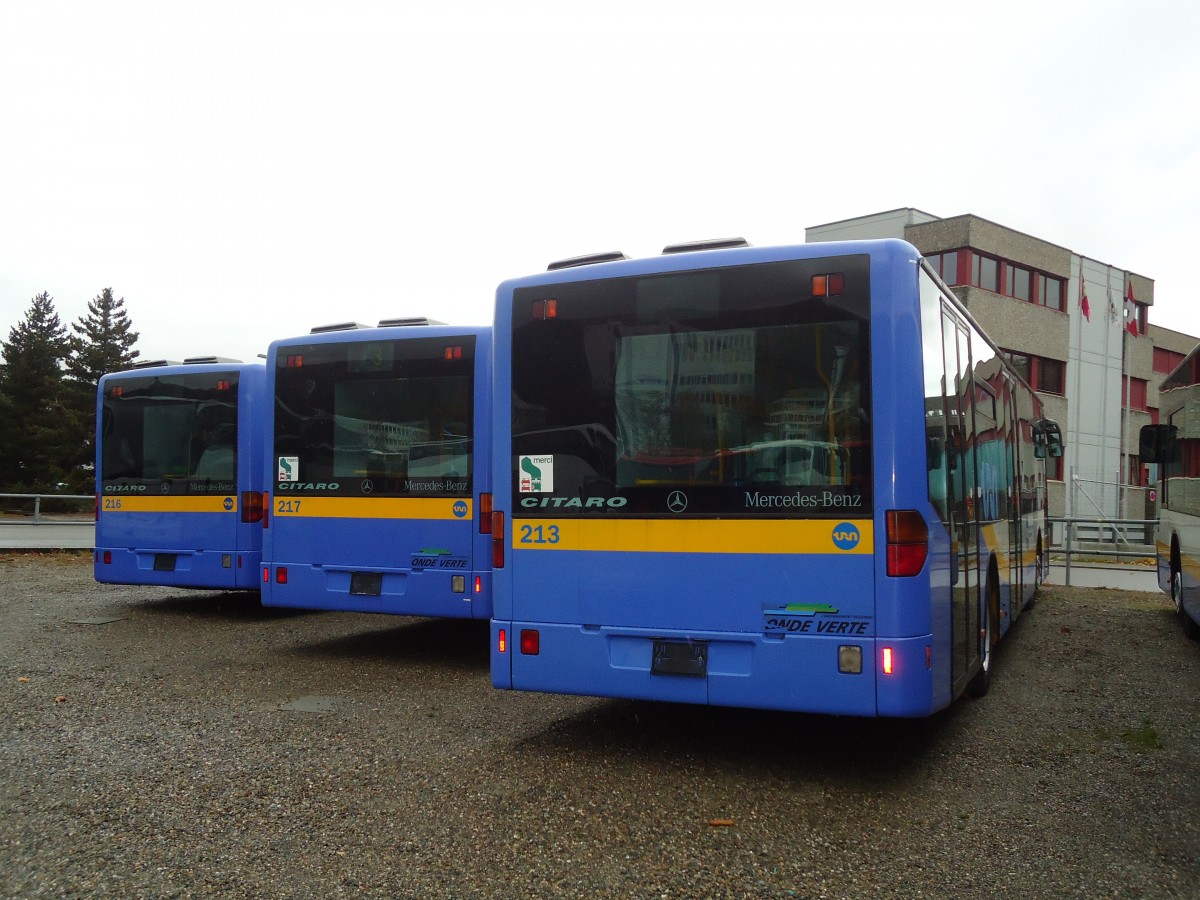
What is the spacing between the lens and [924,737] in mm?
6570

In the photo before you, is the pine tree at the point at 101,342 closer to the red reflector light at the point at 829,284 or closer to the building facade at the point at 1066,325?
the building facade at the point at 1066,325

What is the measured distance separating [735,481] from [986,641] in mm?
3230

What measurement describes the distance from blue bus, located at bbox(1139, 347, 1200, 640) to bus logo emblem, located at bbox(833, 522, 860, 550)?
5.87 m

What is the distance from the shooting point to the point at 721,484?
554 centimetres

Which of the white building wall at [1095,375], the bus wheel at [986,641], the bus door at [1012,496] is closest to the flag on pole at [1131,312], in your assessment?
the white building wall at [1095,375]

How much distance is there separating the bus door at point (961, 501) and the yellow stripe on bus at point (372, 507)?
422 centimetres

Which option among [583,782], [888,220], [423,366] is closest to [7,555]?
[423,366]

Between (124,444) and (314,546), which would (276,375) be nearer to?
(314,546)

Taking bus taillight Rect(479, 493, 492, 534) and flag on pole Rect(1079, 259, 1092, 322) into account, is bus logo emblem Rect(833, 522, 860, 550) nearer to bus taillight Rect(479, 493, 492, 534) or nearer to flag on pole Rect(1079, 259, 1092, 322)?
bus taillight Rect(479, 493, 492, 534)

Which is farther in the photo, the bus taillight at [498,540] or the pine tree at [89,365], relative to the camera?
the pine tree at [89,365]

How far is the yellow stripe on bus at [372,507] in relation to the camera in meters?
8.99

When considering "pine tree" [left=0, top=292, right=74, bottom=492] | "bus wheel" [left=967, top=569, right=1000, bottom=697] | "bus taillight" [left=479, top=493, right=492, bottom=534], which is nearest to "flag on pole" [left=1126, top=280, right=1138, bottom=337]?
"bus wheel" [left=967, top=569, right=1000, bottom=697]

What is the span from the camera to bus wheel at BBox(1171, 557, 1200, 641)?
1051 centimetres

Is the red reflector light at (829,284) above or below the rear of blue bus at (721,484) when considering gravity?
above
